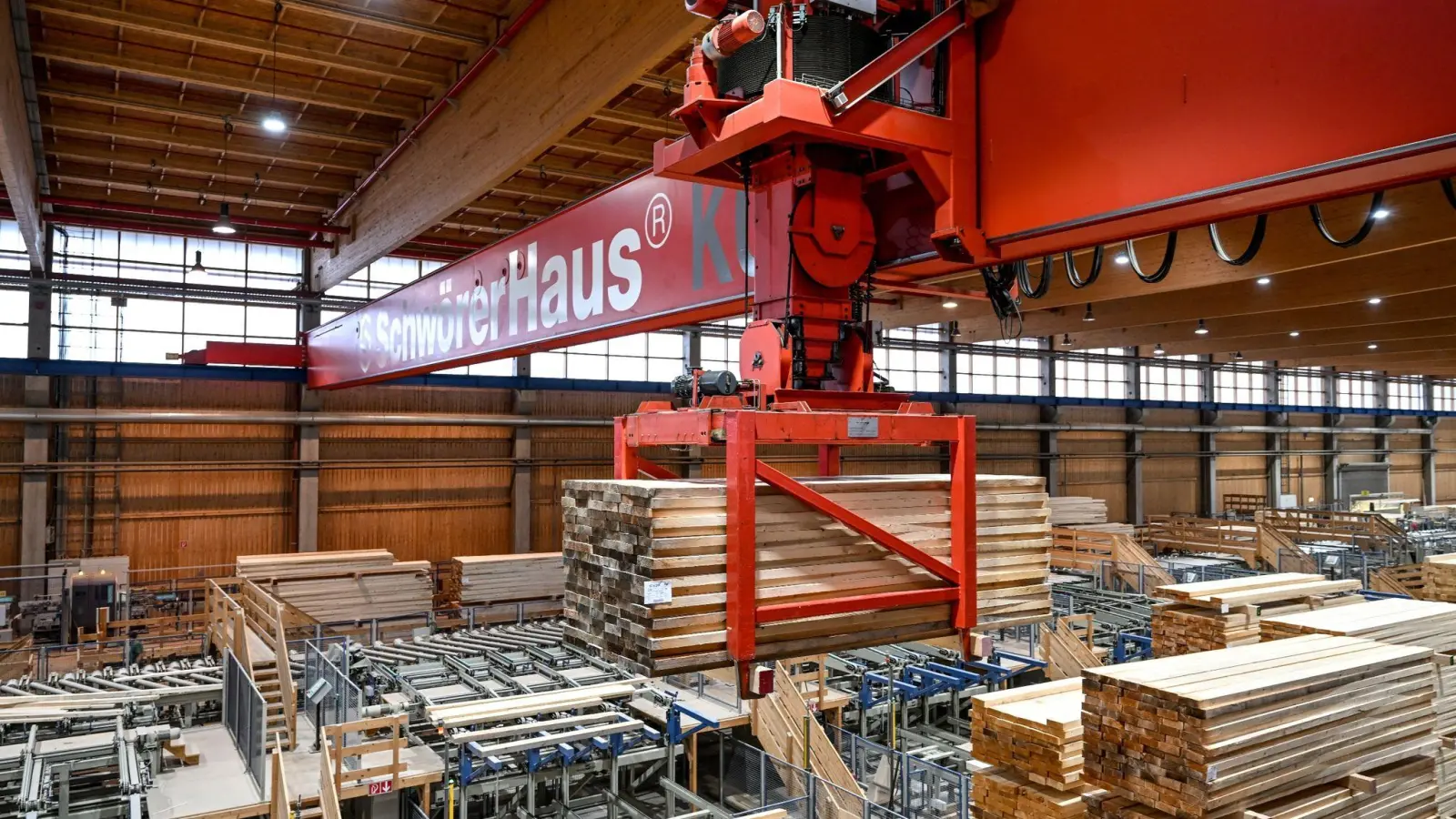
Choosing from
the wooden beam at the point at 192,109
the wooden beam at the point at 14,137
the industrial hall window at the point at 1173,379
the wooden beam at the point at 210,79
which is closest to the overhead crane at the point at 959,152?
the wooden beam at the point at 14,137

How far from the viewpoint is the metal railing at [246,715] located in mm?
13930

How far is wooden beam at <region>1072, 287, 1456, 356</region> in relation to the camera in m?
19.9

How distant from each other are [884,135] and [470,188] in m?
8.58

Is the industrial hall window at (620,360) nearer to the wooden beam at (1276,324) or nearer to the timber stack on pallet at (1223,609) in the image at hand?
the wooden beam at (1276,324)

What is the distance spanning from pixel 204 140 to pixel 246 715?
10876mm

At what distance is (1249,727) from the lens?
275 inches

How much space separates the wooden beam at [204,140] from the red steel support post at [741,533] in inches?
660

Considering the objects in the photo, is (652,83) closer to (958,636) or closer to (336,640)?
(958,636)

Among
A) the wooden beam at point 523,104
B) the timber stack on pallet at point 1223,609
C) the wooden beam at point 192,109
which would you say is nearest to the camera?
the wooden beam at point 523,104

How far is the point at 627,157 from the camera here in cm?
1827

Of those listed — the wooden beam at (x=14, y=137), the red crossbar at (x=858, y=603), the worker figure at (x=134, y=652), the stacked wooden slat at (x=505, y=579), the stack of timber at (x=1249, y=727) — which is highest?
the wooden beam at (x=14, y=137)

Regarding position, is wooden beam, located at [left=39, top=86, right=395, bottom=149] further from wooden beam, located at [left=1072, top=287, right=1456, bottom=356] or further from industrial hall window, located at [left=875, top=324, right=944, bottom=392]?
industrial hall window, located at [left=875, top=324, right=944, bottom=392]

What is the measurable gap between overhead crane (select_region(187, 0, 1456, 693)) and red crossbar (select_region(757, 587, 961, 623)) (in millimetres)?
11

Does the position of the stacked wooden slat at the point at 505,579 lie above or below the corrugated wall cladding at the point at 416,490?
below
